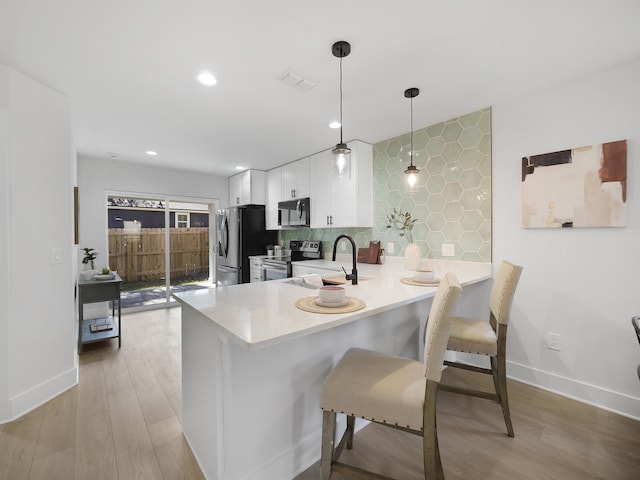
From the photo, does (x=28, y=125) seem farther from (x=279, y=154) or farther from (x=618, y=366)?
(x=618, y=366)

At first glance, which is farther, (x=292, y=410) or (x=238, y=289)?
(x=238, y=289)

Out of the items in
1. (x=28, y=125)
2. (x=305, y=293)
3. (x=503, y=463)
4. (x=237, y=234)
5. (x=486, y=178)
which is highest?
(x=28, y=125)

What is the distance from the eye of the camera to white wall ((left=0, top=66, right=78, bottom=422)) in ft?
6.37

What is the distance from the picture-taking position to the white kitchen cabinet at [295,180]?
13.3ft

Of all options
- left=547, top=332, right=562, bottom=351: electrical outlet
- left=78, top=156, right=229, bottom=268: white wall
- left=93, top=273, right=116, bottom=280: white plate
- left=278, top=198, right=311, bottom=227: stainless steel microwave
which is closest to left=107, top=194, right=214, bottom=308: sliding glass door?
left=78, top=156, right=229, bottom=268: white wall

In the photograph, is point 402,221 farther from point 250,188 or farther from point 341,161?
point 250,188

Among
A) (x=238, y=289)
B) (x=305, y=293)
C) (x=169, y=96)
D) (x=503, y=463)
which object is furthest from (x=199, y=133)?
(x=503, y=463)

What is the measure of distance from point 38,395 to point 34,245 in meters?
1.07

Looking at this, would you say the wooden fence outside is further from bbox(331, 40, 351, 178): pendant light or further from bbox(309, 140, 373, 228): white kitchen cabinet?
bbox(331, 40, 351, 178): pendant light

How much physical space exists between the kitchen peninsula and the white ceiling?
1451mm

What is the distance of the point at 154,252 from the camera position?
189 inches

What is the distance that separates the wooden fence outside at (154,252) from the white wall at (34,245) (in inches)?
94.5

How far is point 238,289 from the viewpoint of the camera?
1.84 meters

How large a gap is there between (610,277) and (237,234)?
4206mm
